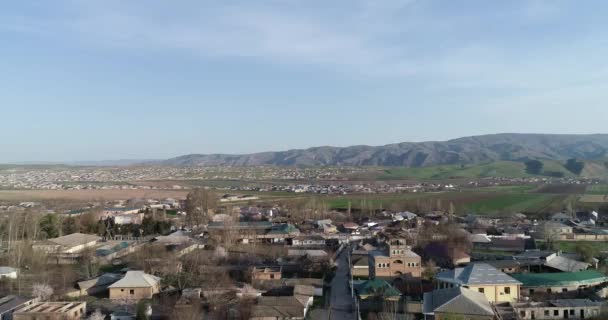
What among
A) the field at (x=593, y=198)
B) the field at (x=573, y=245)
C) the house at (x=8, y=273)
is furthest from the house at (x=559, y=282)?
the field at (x=593, y=198)

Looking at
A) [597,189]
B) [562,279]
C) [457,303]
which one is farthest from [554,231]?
[597,189]

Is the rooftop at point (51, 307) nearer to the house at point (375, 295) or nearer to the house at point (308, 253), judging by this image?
the house at point (375, 295)

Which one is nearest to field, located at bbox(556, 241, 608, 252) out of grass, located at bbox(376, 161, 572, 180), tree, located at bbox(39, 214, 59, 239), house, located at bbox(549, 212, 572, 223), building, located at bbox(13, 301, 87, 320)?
house, located at bbox(549, 212, 572, 223)

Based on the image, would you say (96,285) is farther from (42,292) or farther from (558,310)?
(558,310)

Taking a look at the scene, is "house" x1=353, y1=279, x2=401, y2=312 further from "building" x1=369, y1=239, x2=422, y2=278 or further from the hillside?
the hillside

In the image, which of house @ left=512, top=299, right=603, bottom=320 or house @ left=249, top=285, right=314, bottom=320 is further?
house @ left=512, top=299, right=603, bottom=320

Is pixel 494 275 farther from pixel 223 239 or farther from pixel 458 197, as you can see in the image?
pixel 458 197

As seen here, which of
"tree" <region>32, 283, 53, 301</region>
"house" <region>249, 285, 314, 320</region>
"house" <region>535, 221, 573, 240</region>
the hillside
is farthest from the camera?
the hillside

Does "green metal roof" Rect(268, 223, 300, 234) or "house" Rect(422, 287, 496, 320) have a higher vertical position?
"house" Rect(422, 287, 496, 320)
